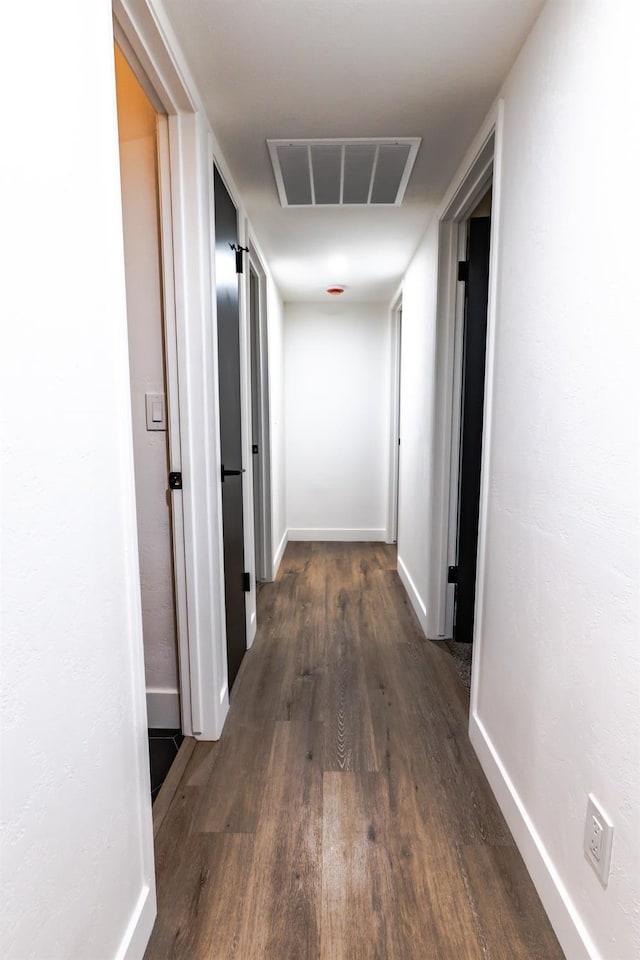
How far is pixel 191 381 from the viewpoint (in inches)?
63.9

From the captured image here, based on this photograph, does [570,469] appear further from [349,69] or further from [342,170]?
[342,170]

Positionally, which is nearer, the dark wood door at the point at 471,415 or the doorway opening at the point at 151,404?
the doorway opening at the point at 151,404

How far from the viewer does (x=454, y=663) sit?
238 centimetres

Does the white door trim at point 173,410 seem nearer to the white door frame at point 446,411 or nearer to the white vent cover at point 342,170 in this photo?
the white vent cover at point 342,170

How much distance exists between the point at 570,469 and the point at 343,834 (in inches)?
47.2

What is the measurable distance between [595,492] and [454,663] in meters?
1.64

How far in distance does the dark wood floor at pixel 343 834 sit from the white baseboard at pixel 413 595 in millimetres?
376

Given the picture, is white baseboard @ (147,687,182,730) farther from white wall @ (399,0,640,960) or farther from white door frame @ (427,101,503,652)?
white door frame @ (427,101,503,652)

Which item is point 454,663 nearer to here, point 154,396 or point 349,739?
point 349,739

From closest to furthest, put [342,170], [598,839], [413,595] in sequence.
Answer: [598,839] < [342,170] < [413,595]

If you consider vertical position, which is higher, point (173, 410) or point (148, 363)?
point (148, 363)

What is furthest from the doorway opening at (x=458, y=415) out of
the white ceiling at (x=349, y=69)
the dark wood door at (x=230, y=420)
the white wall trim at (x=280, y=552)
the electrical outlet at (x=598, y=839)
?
the white wall trim at (x=280, y=552)

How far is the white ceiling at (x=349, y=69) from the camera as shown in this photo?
1.24m

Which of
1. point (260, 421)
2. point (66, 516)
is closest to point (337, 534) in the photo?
point (260, 421)
